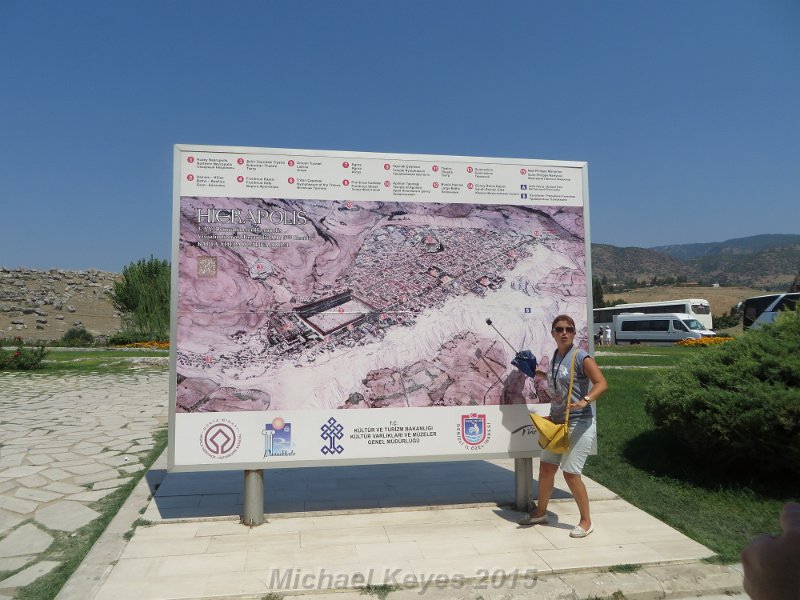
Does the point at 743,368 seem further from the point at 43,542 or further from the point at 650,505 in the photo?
the point at 43,542

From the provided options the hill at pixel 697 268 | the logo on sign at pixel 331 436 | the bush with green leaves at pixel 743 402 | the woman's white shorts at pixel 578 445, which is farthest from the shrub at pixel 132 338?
the hill at pixel 697 268

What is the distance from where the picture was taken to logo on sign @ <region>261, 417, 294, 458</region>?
545 centimetres

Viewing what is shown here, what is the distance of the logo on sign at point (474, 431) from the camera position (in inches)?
228

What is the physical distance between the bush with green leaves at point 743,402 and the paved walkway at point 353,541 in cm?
116

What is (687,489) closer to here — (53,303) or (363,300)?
(363,300)

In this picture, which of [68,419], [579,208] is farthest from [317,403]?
[68,419]

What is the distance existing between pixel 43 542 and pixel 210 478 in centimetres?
225

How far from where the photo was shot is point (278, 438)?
5.47 m

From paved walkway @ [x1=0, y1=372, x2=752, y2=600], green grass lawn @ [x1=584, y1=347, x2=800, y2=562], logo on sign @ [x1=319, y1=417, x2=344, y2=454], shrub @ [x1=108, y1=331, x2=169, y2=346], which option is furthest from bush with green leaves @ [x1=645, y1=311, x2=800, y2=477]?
shrub @ [x1=108, y1=331, x2=169, y2=346]

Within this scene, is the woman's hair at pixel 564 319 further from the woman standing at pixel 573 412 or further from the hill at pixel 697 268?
the hill at pixel 697 268

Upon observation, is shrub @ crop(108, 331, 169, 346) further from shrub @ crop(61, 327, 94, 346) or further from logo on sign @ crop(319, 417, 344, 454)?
logo on sign @ crop(319, 417, 344, 454)

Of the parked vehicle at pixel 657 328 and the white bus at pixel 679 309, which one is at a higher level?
the white bus at pixel 679 309

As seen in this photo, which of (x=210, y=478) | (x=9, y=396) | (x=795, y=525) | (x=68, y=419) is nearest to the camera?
(x=795, y=525)

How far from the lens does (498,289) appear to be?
595 centimetres
